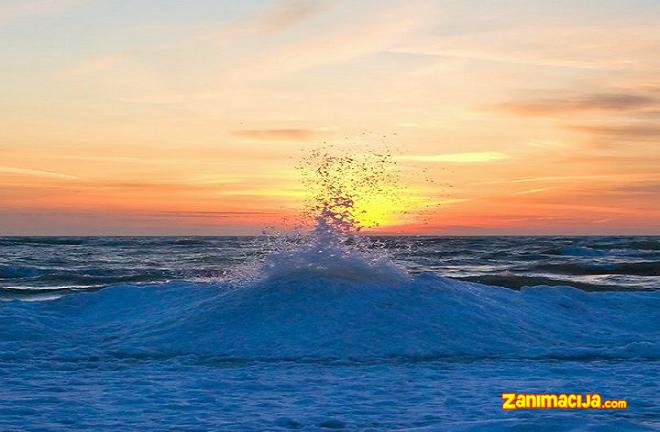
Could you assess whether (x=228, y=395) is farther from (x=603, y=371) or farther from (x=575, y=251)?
(x=575, y=251)

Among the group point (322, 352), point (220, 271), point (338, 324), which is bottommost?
point (220, 271)

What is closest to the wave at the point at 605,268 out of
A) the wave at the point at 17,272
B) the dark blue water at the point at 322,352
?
the dark blue water at the point at 322,352

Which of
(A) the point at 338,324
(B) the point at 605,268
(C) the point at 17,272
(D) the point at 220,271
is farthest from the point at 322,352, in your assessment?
(B) the point at 605,268

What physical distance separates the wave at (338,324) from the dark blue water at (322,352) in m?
0.05

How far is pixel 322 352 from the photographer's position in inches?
480

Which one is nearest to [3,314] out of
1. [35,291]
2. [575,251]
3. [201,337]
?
[201,337]

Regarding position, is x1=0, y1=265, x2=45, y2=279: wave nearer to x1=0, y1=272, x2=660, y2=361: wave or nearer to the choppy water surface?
the choppy water surface

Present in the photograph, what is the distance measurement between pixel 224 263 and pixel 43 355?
33734 mm

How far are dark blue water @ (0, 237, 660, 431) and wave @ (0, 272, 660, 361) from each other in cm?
5

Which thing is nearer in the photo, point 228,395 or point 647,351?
point 228,395

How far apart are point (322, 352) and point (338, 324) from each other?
1.33 meters

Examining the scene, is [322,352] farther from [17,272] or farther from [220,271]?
[17,272]

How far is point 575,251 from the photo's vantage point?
189 ft

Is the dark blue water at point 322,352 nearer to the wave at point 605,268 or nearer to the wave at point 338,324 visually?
the wave at point 338,324
